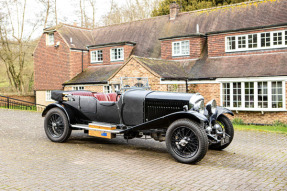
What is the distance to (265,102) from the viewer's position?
15.6m

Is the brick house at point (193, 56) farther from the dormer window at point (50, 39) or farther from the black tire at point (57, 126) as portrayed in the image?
the black tire at point (57, 126)

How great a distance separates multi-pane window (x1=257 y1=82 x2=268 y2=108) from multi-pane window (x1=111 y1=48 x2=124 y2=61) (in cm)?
1078

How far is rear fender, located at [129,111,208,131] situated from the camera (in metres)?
6.29

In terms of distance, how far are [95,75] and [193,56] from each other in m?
7.43

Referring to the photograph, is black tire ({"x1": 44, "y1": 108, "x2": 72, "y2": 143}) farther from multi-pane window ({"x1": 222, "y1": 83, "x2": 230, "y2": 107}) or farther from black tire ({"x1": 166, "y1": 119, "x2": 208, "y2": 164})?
multi-pane window ({"x1": 222, "y1": 83, "x2": 230, "y2": 107})

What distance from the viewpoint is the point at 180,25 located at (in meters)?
22.1

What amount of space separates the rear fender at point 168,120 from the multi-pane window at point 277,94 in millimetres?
10426

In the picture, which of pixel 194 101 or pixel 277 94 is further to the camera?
pixel 277 94

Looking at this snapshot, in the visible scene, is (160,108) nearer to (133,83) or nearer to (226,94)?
(133,83)

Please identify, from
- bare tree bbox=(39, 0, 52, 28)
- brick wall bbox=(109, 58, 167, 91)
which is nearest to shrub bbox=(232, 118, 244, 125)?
brick wall bbox=(109, 58, 167, 91)

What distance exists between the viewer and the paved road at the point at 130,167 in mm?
4961

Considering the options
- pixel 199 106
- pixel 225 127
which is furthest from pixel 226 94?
pixel 199 106

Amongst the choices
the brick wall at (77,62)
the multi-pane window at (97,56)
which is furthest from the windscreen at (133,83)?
the brick wall at (77,62)

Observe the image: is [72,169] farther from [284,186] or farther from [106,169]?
[284,186]
